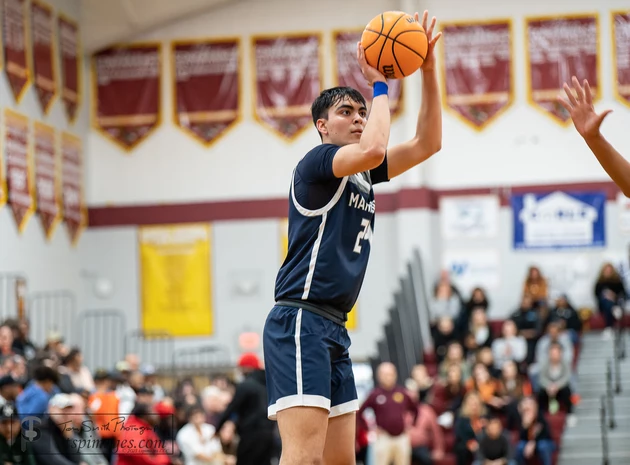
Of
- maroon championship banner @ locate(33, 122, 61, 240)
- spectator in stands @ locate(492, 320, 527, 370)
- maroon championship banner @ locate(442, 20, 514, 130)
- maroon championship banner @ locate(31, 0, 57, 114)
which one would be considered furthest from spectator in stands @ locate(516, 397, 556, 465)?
maroon championship banner @ locate(31, 0, 57, 114)

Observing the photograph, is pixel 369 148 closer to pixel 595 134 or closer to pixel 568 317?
pixel 595 134

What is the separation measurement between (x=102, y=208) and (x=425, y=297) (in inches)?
280

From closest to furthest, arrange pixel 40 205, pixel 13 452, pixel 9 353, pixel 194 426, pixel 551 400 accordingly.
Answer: pixel 13 452 → pixel 194 426 → pixel 9 353 → pixel 551 400 → pixel 40 205

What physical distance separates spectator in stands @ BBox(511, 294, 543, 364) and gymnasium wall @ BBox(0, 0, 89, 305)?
8767mm

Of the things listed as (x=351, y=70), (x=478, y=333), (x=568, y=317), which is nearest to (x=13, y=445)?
(x=478, y=333)

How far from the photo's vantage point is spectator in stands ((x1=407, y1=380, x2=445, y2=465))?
15799 millimetres

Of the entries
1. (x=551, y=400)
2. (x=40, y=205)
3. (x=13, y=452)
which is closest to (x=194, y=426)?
(x=13, y=452)

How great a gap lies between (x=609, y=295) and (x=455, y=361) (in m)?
4.27

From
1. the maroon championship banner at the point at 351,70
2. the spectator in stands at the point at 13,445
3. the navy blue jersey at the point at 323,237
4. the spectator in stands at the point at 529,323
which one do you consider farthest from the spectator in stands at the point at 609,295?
the navy blue jersey at the point at 323,237

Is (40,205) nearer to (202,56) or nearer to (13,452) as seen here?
(202,56)

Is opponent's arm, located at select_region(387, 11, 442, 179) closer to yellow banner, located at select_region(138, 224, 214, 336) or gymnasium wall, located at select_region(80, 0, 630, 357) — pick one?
gymnasium wall, located at select_region(80, 0, 630, 357)

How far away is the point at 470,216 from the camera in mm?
22438

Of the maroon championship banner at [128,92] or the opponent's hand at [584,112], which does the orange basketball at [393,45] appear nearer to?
the opponent's hand at [584,112]

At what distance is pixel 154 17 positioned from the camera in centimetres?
2277
